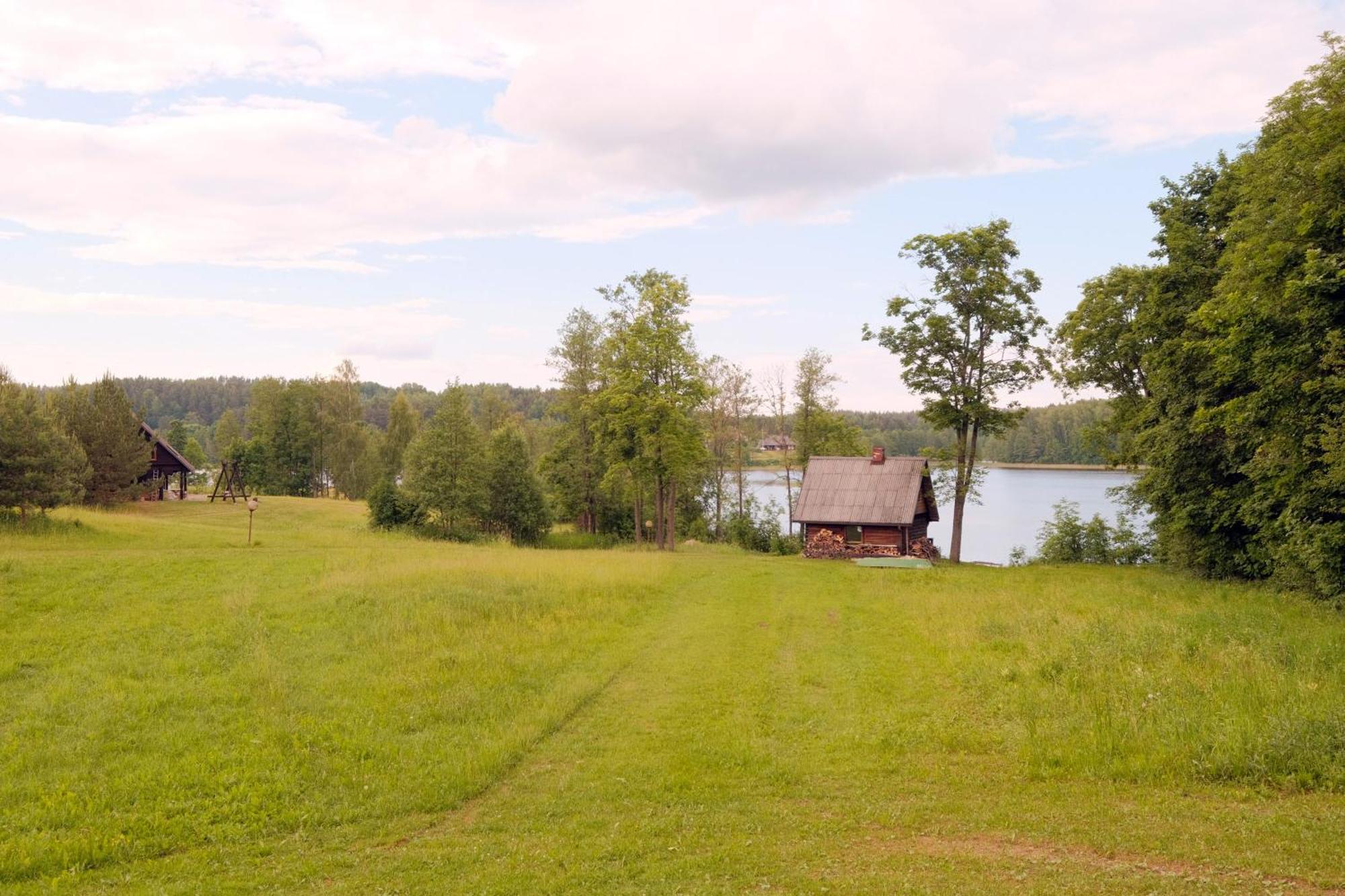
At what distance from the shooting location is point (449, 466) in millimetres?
41719

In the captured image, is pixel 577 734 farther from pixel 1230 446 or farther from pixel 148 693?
pixel 1230 446

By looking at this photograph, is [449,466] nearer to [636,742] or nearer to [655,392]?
[655,392]

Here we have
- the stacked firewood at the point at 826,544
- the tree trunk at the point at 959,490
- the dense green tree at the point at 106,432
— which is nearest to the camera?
the tree trunk at the point at 959,490

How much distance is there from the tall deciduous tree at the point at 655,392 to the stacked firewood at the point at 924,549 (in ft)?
34.2

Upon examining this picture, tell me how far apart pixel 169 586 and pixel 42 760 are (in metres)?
9.89

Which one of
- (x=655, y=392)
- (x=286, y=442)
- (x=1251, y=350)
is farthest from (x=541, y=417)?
(x=1251, y=350)

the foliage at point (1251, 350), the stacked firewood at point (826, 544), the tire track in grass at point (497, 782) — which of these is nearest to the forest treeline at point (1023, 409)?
the foliage at point (1251, 350)

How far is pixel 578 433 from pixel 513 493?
5.70 metres

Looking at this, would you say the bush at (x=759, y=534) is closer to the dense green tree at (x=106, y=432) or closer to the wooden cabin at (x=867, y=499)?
the wooden cabin at (x=867, y=499)

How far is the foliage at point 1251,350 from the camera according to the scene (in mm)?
18156

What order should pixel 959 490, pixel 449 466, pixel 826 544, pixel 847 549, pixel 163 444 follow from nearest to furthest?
1. pixel 959 490
2. pixel 847 549
3. pixel 826 544
4. pixel 449 466
5. pixel 163 444

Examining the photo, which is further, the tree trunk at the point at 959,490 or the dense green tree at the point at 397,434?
the dense green tree at the point at 397,434

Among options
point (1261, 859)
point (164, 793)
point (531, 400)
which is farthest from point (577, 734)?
point (531, 400)

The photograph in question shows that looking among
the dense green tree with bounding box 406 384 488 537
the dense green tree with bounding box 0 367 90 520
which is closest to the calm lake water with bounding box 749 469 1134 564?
the dense green tree with bounding box 406 384 488 537
